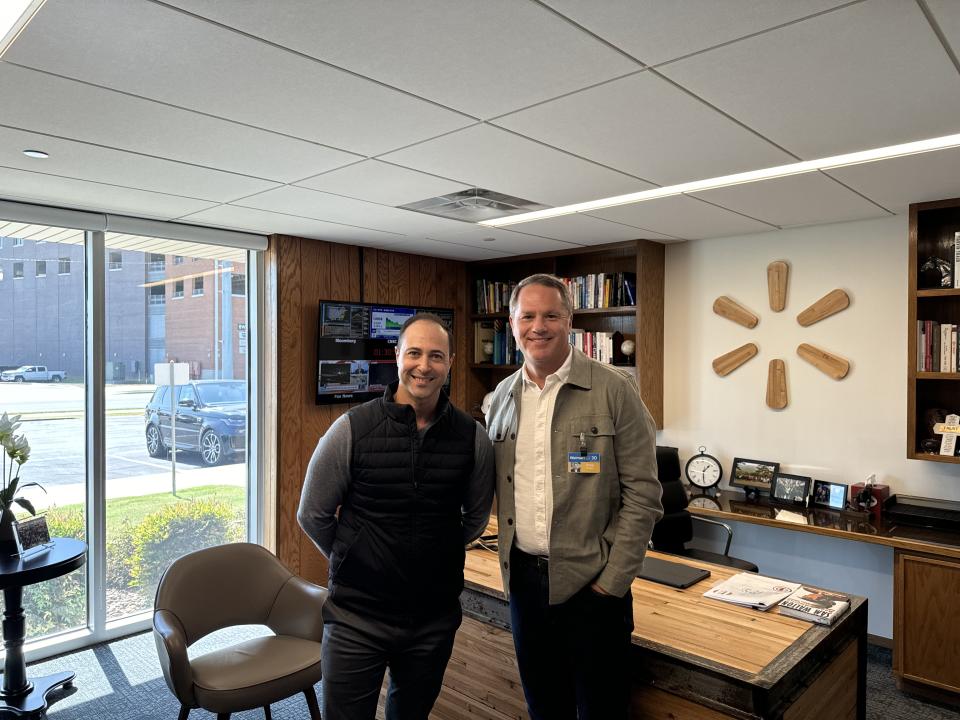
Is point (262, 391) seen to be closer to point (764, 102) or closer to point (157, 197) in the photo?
point (157, 197)

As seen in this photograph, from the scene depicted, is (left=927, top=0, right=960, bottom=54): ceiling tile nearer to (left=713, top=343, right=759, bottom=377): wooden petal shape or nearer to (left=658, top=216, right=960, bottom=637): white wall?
(left=658, top=216, right=960, bottom=637): white wall

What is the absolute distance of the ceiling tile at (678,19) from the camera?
163cm

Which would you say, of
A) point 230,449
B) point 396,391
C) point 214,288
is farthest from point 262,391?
point 396,391

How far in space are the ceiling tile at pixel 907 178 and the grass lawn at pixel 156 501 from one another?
4274 millimetres

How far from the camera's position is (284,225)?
14.5ft

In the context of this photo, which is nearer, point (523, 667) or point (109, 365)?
point (523, 667)

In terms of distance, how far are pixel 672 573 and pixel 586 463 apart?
41.2 inches

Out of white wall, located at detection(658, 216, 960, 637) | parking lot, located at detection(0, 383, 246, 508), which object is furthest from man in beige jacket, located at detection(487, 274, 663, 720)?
parking lot, located at detection(0, 383, 246, 508)

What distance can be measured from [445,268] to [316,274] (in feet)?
4.40

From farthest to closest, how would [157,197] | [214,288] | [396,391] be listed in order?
1. [214,288]
2. [157,197]
3. [396,391]

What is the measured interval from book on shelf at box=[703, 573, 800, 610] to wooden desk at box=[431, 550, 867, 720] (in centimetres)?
4

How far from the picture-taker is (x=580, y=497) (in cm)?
204

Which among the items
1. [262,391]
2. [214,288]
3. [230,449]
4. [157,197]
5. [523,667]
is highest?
[157,197]

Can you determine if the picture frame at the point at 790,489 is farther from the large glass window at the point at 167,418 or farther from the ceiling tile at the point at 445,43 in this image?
the large glass window at the point at 167,418
